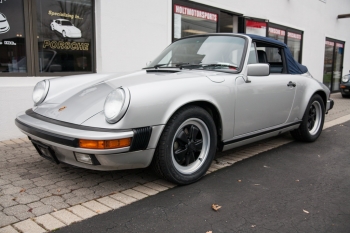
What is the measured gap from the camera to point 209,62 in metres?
3.74

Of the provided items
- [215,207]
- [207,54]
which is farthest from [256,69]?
[215,207]

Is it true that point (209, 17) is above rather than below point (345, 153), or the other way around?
above

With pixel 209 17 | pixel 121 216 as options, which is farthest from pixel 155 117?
pixel 209 17

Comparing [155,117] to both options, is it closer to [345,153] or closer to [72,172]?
[72,172]

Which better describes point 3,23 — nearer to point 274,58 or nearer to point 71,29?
point 71,29

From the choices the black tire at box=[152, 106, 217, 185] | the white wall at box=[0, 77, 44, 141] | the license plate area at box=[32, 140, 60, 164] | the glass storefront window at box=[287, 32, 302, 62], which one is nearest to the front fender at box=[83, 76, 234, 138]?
the black tire at box=[152, 106, 217, 185]

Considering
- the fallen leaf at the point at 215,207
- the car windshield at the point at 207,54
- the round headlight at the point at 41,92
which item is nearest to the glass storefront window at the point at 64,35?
the round headlight at the point at 41,92

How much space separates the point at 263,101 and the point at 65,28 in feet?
12.7

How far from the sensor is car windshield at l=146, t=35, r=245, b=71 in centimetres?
371

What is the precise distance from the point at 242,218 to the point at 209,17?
22.4ft

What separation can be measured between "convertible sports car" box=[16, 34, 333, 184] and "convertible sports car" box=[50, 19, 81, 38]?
7.62 feet

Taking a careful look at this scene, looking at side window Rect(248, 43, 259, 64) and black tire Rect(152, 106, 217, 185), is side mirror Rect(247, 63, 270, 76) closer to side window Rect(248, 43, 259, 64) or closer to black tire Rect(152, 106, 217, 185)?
side window Rect(248, 43, 259, 64)

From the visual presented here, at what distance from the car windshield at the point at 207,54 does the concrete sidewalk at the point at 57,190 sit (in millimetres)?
1213

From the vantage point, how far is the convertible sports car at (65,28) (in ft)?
18.4
